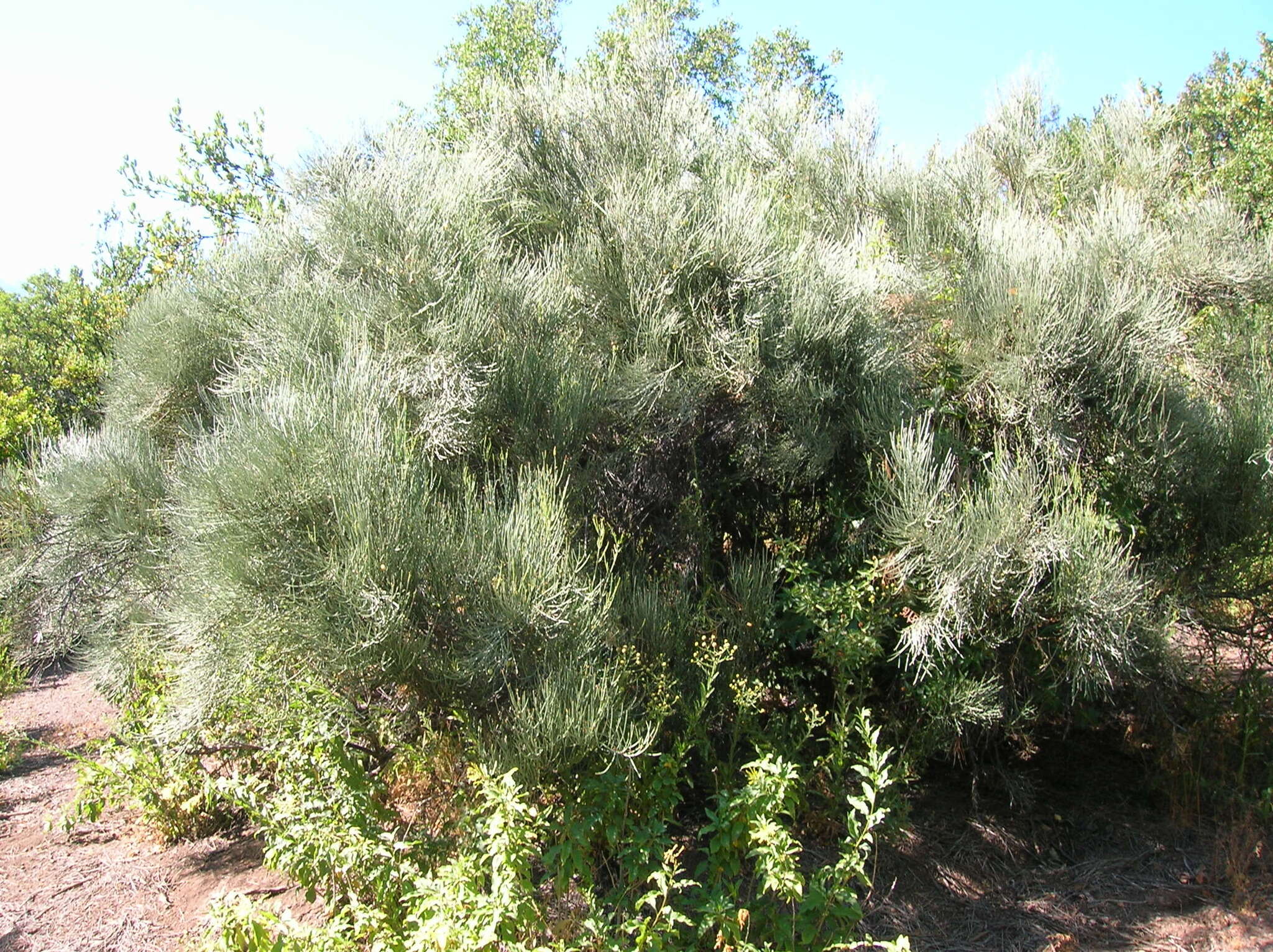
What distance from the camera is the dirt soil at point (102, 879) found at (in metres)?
3.91

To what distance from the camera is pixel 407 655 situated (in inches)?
133

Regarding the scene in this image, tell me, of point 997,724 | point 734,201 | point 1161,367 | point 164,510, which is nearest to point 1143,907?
point 997,724

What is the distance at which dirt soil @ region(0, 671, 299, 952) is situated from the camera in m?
3.91

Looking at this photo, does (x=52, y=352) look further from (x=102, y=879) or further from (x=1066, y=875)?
(x=1066, y=875)

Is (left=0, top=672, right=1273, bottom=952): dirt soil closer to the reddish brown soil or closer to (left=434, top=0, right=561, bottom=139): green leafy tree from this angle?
the reddish brown soil

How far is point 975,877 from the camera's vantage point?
14.9ft

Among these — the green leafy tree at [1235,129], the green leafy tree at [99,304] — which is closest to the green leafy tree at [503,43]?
the green leafy tree at [99,304]

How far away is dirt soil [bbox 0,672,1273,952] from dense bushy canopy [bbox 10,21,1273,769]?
68cm

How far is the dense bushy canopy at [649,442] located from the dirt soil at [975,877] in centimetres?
68

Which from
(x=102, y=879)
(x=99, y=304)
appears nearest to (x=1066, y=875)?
(x=102, y=879)

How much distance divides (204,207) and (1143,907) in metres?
9.38

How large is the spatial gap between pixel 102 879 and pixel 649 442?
3405mm

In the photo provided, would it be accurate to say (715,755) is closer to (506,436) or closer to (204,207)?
(506,436)

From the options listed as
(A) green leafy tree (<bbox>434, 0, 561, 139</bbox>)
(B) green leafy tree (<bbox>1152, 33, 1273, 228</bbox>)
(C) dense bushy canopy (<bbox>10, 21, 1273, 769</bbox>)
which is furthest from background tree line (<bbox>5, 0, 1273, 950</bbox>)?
(A) green leafy tree (<bbox>434, 0, 561, 139</bbox>)
